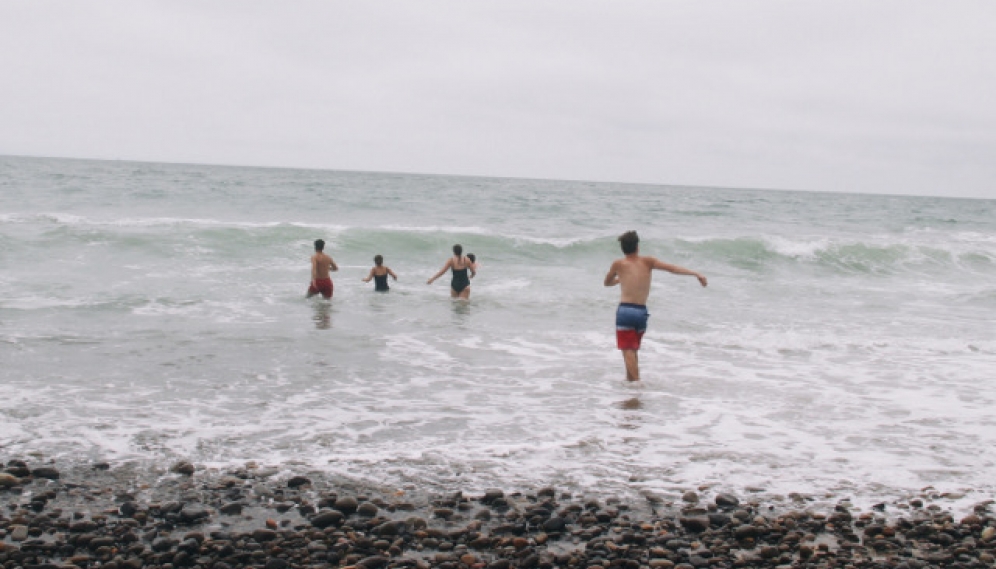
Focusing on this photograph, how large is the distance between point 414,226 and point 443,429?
23772mm

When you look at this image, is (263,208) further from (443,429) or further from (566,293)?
(443,429)

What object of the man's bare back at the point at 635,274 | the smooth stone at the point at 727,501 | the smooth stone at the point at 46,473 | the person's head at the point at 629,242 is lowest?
the smooth stone at the point at 46,473

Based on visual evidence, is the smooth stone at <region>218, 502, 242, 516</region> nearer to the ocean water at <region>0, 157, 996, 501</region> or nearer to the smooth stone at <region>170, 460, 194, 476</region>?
the smooth stone at <region>170, 460, 194, 476</region>

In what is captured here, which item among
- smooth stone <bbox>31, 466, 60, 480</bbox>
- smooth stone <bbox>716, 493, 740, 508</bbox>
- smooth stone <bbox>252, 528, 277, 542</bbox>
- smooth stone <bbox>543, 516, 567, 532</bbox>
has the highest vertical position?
smooth stone <bbox>716, 493, 740, 508</bbox>

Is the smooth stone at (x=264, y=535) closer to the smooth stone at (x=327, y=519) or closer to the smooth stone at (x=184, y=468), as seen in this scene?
the smooth stone at (x=327, y=519)

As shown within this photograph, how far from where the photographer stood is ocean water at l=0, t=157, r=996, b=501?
19.6ft

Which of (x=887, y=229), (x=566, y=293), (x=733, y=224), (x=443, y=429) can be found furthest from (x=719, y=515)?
(x=887, y=229)

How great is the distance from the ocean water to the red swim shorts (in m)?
0.28

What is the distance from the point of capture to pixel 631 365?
28.6ft

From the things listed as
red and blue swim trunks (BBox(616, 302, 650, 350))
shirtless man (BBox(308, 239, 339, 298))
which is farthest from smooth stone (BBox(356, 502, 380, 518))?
shirtless man (BBox(308, 239, 339, 298))

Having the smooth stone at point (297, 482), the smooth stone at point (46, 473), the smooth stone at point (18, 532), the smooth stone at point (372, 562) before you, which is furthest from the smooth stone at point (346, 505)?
the smooth stone at point (46, 473)

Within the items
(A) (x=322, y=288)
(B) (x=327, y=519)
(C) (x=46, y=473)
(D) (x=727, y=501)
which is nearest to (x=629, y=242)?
(D) (x=727, y=501)

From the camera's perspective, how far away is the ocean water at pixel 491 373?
5988 mm

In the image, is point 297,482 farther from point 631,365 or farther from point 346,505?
point 631,365
